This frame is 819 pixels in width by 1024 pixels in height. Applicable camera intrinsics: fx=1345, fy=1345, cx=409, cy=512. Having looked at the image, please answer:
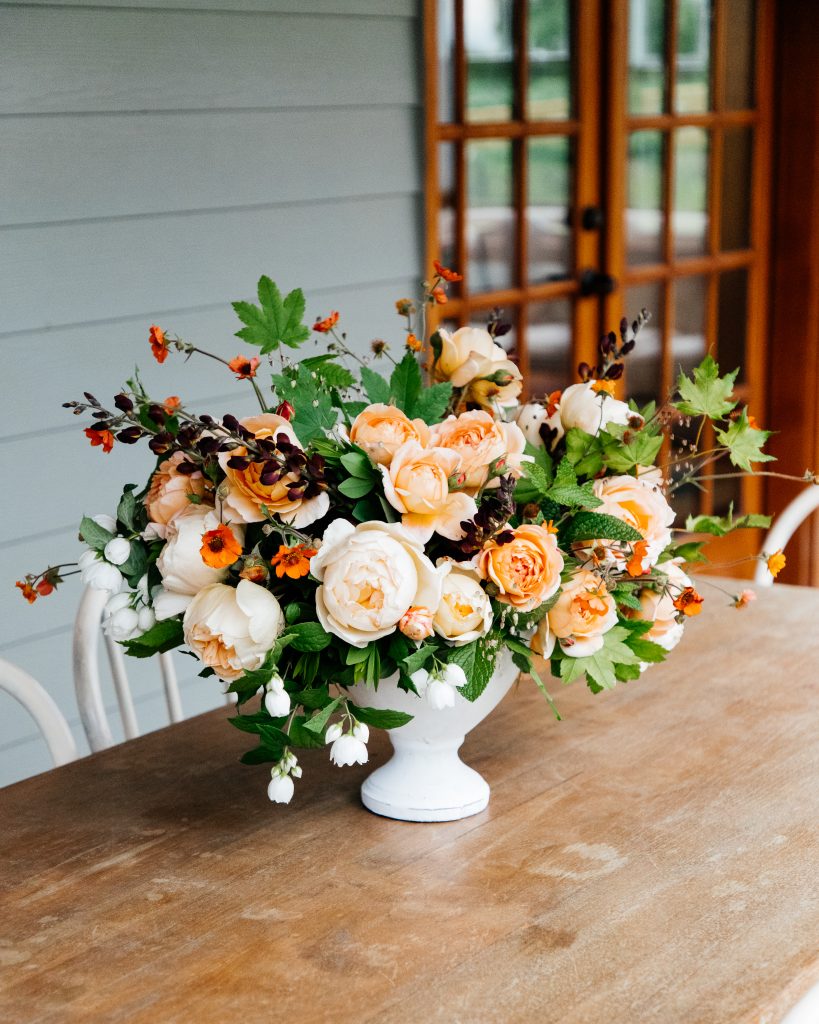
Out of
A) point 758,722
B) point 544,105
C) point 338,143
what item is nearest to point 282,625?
point 758,722

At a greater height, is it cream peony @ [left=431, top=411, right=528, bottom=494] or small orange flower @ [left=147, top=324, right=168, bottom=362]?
small orange flower @ [left=147, top=324, right=168, bottom=362]

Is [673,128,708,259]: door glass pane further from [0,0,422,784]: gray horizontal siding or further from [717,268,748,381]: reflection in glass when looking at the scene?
[0,0,422,784]: gray horizontal siding

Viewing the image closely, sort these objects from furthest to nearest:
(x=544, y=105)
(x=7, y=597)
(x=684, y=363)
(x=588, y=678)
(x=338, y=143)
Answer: (x=684, y=363), (x=544, y=105), (x=338, y=143), (x=7, y=597), (x=588, y=678)

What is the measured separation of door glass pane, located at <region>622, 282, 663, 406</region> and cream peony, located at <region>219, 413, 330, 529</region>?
8.14 ft

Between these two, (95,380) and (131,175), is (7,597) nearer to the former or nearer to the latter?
(95,380)

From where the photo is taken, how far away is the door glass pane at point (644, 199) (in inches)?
134

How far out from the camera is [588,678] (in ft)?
4.07

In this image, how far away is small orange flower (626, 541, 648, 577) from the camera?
1.17 m

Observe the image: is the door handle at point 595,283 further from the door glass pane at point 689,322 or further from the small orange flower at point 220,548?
the small orange flower at point 220,548

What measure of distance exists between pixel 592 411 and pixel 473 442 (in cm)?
16

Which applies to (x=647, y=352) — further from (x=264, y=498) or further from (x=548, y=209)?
(x=264, y=498)

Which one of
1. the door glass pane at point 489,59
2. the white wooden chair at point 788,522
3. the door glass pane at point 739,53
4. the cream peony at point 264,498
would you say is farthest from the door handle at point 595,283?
the cream peony at point 264,498

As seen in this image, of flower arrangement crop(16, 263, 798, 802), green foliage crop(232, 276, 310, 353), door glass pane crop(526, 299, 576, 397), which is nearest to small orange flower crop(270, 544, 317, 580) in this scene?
flower arrangement crop(16, 263, 798, 802)

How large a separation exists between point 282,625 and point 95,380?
4.14ft
